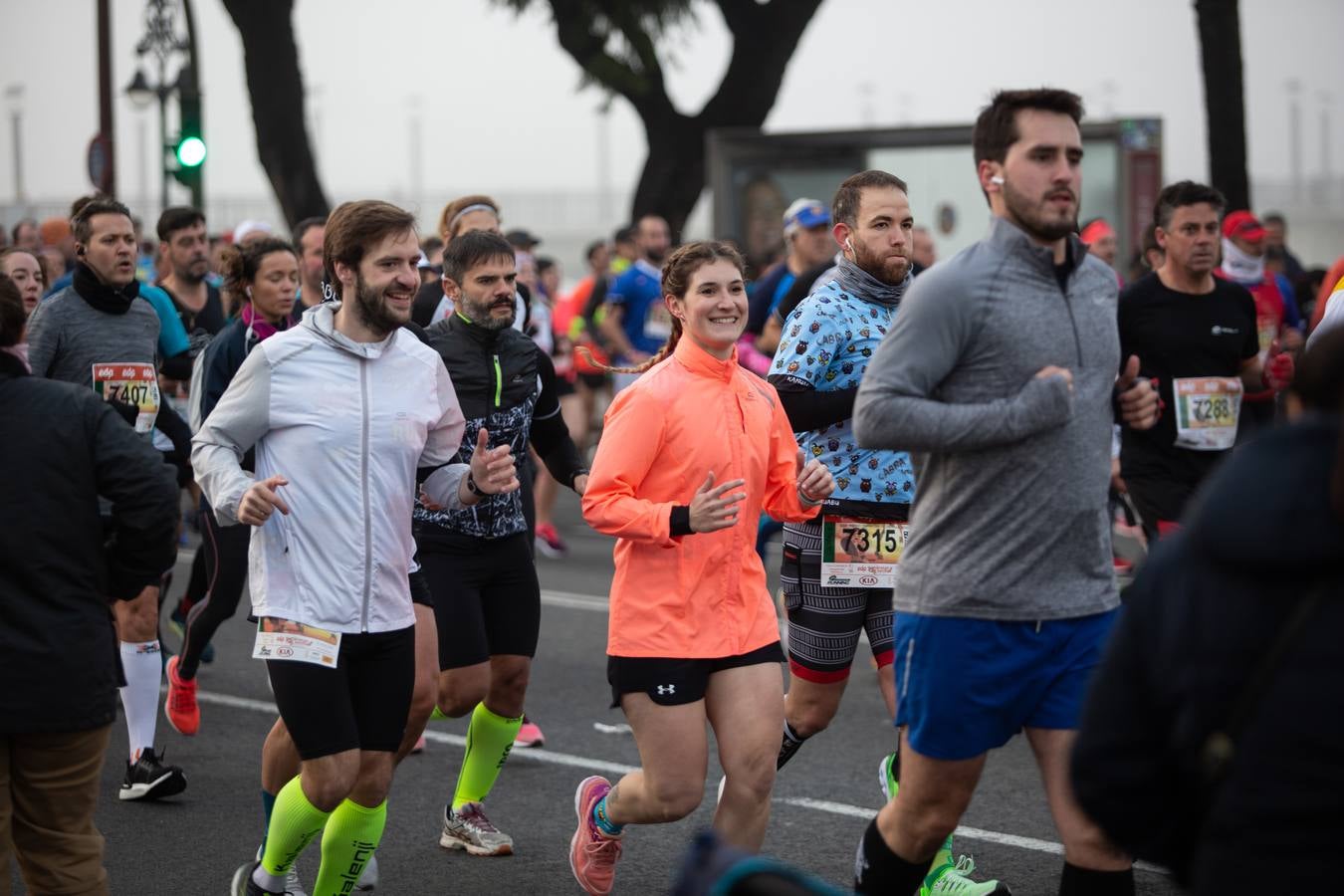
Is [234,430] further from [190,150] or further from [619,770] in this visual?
[190,150]

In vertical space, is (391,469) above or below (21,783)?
above

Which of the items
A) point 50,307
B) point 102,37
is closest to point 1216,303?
point 50,307

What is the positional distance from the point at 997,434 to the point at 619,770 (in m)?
3.50

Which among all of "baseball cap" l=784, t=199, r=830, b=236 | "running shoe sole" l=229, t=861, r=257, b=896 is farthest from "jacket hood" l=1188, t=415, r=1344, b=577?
"baseball cap" l=784, t=199, r=830, b=236

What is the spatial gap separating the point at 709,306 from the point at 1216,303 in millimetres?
3073

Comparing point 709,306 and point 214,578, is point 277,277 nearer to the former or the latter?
point 214,578

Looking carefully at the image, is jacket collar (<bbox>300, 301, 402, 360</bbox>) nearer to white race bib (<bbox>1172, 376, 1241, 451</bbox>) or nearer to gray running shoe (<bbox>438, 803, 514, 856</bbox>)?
gray running shoe (<bbox>438, 803, 514, 856</bbox>)

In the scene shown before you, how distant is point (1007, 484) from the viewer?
13.1ft

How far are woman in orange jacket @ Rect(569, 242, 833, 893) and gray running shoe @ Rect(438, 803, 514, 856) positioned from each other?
37.1 inches

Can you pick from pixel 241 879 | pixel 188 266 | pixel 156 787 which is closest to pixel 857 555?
pixel 241 879

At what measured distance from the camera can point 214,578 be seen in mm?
7250

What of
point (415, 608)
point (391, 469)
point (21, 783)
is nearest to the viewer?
point (21, 783)

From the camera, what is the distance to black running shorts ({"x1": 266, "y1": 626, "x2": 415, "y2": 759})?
4617mm

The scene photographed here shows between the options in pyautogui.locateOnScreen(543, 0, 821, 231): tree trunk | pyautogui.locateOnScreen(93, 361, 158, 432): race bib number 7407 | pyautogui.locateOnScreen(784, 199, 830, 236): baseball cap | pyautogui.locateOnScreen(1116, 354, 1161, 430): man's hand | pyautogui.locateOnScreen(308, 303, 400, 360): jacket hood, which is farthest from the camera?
pyautogui.locateOnScreen(543, 0, 821, 231): tree trunk
